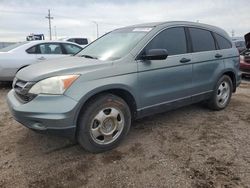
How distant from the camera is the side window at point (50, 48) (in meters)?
7.93

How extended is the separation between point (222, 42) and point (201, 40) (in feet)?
2.36

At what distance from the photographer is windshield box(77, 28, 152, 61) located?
12.5ft

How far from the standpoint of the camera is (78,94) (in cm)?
309

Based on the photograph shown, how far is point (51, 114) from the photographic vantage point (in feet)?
9.87

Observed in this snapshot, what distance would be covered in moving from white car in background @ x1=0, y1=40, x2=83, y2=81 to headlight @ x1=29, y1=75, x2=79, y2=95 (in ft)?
15.1

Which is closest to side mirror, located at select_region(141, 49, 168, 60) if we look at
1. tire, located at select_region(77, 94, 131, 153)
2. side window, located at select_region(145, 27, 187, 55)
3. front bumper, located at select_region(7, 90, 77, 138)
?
side window, located at select_region(145, 27, 187, 55)

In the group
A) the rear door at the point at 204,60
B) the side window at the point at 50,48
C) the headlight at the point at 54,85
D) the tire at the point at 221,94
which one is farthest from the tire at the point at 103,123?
the side window at the point at 50,48

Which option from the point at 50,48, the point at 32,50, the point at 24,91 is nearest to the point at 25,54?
the point at 32,50

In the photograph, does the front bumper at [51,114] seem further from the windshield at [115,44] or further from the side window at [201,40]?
the side window at [201,40]

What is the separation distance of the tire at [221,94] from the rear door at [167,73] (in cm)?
92

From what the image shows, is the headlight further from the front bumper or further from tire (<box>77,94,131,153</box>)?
tire (<box>77,94,131,153</box>)

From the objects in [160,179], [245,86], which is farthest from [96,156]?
[245,86]

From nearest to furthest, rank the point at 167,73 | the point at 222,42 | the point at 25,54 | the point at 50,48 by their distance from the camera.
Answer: the point at 167,73 < the point at 222,42 < the point at 25,54 < the point at 50,48

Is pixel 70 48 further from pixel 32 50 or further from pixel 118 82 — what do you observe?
pixel 118 82
